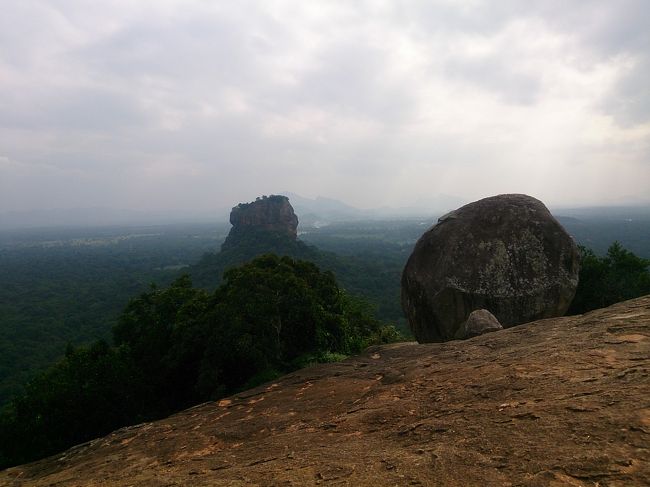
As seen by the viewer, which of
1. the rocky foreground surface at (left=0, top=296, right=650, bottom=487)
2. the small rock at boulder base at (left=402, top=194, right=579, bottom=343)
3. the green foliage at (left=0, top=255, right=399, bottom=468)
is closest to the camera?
the rocky foreground surface at (left=0, top=296, right=650, bottom=487)

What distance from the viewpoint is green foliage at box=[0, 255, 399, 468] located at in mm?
13195

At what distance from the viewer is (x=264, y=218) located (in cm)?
10275

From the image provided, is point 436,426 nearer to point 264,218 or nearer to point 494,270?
point 494,270

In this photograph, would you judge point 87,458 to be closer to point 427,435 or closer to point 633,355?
point 427,435

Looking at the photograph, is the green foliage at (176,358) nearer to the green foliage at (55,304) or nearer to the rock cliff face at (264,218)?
the green foliage at (55,304)

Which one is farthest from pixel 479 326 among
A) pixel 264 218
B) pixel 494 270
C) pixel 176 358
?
pixel 264 218

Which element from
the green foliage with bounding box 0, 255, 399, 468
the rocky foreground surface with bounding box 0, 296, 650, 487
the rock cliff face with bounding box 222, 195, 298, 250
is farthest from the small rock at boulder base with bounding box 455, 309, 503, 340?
the rock cliff face with bounding box 222, 195, 298, 250

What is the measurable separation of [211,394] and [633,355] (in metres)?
12.0

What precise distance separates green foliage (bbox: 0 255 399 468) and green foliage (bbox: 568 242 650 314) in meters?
11.0

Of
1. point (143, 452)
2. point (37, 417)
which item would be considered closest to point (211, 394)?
point (37, 417)

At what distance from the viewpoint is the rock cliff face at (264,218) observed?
100m

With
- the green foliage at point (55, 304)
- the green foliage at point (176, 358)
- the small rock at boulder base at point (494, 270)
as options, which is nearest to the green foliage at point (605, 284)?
the small rock at boulder base at point (494, 270)

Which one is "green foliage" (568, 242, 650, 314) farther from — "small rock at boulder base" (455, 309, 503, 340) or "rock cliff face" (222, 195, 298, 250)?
"rock cliff face" (222, 195, 298, 250)

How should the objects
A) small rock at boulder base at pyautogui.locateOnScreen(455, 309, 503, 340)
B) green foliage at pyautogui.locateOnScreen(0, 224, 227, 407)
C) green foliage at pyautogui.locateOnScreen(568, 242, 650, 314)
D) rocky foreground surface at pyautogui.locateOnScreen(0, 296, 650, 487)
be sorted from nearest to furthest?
1. rocky foreground surface at pyautogui.locateOnScreen(0, 296, 650, 487)
2. small rock at boulder base at pyautogui.locateOnScreen(455, 309, 503, 340)
3. green foliage at pyautogui.locateOnScreen(568, 242, 650, 314)
4. green foliage at pyautogui.locateOnScreen(0, 224, 227, 407)
